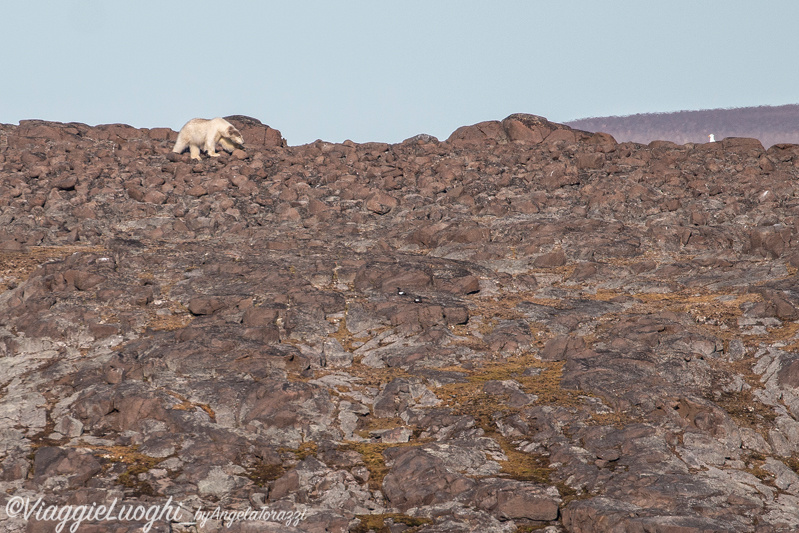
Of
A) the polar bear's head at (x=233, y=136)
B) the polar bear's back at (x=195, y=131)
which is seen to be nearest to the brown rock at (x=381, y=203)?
the polar bear's head at (x=233, y=136)

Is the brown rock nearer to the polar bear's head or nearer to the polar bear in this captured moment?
the polar bear

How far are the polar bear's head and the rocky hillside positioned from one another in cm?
298

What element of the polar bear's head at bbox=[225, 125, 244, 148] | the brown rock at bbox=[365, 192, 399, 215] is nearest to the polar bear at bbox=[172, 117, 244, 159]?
the polar bear's head at bbox=[225, 125, 244, 148]

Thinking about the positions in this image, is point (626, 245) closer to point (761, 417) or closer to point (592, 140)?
point (761, 417)

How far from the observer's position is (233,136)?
3159cm

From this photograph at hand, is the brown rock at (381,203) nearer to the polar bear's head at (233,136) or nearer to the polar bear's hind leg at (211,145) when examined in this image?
the polar bear's hind leg at (211,145)

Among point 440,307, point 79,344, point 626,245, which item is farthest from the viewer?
point 626,245

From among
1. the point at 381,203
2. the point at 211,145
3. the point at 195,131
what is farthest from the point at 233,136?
the point at 381,203

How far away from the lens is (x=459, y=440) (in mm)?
13016

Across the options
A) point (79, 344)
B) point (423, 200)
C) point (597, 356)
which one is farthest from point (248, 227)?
point (597, 356)

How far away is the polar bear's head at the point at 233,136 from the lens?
31.4 m

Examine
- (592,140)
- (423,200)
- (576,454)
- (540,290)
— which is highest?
(592,140)

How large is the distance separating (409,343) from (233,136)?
17.5 meters

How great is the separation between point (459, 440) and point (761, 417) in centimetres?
497
